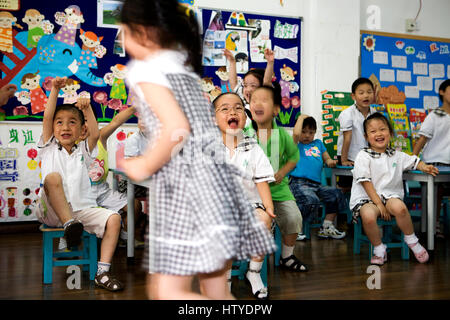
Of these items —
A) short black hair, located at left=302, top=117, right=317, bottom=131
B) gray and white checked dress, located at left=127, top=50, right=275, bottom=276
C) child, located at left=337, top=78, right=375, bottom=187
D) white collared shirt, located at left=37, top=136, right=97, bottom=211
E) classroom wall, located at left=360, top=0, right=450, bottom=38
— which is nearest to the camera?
gray and white checked dress, located at left=127, top=50, right=275, bottom=276

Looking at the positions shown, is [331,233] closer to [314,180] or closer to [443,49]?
[314,180]

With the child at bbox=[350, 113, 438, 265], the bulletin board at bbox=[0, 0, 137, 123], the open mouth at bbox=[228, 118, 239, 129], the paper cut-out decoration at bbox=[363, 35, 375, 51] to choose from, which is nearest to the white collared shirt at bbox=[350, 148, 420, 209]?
the child at bbox=[350, 113, 438, 265]

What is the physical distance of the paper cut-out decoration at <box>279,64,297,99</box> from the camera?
4734mm

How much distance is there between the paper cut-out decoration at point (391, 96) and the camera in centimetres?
514

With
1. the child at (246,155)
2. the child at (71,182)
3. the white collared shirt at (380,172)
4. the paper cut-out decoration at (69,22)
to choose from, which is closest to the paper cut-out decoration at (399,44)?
the white collared shirt at (380,172)

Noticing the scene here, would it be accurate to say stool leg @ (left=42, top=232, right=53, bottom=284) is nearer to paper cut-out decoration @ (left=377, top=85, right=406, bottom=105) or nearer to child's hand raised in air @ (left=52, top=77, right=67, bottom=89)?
child's hand raised in air @ (left=52, top=77, right=67, bottom=89)

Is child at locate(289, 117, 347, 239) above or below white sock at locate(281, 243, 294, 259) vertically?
above

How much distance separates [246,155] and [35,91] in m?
2.52

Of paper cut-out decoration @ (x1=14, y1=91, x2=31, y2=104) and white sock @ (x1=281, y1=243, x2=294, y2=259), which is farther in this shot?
paper cut-out decoration @ (x1=14, y1=91, x2=31, y2=104)

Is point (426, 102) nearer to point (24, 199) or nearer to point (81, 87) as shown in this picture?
point (81, 87)

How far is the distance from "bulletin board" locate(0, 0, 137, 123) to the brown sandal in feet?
6.89

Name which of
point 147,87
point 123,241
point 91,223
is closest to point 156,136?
point 147,87

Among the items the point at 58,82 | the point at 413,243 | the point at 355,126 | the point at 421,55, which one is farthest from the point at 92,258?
the point at 421,55

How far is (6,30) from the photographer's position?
3859 millimetres
